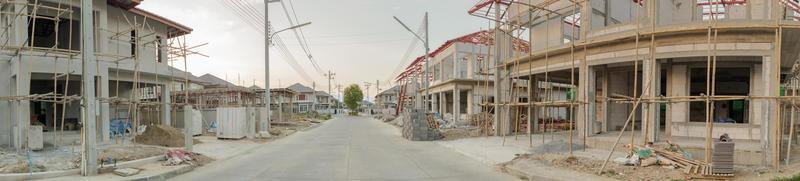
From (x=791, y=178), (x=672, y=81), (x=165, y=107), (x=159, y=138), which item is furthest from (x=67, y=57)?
(x=672, y=81)

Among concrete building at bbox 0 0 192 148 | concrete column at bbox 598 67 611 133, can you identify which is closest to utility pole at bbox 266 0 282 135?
→ concrete building at bbox 0 0 192 148

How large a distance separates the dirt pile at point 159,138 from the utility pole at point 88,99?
22.1 ft

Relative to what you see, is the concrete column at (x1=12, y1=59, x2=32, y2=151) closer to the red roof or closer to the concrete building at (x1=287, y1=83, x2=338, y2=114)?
the red roof

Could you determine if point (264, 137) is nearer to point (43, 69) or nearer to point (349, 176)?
point (43, 69)

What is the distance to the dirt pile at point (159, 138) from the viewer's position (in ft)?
56.0

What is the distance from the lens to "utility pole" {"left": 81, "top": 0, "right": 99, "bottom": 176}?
34.1 feet

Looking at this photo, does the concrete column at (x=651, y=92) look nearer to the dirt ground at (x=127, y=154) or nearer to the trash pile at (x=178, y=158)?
the trash pile at (x=178, y=158)

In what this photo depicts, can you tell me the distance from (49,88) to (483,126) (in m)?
21.6

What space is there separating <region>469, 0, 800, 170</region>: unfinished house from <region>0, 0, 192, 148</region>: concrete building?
14.9 m

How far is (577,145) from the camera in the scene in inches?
636

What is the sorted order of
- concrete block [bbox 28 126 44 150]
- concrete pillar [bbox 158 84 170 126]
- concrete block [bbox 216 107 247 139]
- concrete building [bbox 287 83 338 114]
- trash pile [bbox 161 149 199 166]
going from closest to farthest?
trash pile [bbox 161 149 199 166]
concrete block [bbox 28 126 44 150]
concrete block [bbox 216 107 247 139]
concrete pillar [bbox 158 84 170 126]
concrete building [bbox 287 83 338 114]

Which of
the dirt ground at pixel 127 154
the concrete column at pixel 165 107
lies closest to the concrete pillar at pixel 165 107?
the concrete column at pixel 165 107

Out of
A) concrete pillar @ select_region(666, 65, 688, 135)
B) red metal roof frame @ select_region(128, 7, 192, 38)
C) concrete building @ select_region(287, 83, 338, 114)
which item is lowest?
concrete building @ select_region(287, 83, 338, 114)

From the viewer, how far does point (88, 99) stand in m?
10.5
